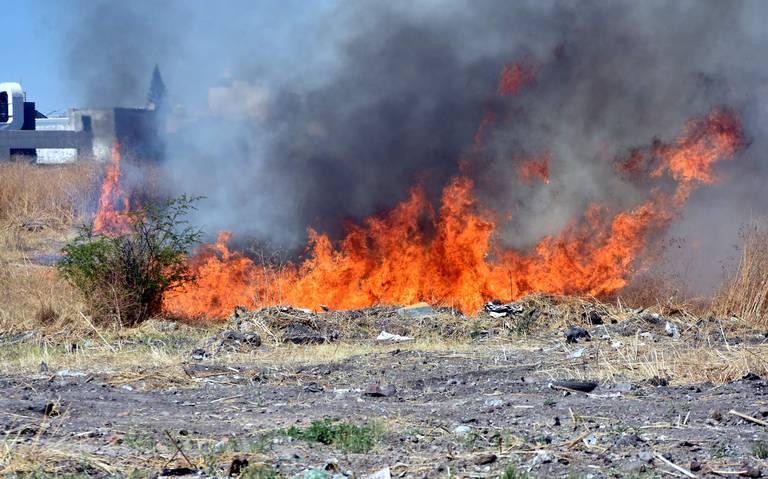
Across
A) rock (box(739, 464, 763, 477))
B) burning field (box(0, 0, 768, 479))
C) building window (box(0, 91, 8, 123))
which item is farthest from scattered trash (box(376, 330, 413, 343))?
building window (box(0, 91, 8, 123))

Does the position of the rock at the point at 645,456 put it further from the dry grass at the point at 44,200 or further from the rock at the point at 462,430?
the dry grass at the point at 44,200

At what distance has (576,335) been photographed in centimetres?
1108

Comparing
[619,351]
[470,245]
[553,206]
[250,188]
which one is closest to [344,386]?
[619,351]

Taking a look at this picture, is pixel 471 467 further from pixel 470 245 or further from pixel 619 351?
pixel 470 245

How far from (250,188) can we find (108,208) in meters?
3.69

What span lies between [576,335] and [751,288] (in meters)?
2.51

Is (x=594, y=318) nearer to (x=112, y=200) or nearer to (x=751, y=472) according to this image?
(x=751, y=472)

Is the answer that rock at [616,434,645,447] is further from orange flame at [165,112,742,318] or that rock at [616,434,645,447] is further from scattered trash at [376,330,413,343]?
orange flame at [165,112,742,318]

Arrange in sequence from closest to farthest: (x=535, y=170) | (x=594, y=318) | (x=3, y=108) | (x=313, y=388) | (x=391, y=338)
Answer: (x=313, y=388) < (x=391, y=338) < (x=594, y=318) < (x=535, y=170) < (x=3, y=108)

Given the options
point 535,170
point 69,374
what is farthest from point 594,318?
point 69,374

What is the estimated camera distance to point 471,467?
17.1 ft

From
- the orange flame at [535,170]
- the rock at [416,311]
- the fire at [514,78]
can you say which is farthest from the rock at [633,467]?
the fire at [514,78]

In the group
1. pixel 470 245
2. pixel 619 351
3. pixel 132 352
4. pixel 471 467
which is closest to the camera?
pixel 471 467

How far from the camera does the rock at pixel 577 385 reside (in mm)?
7766
